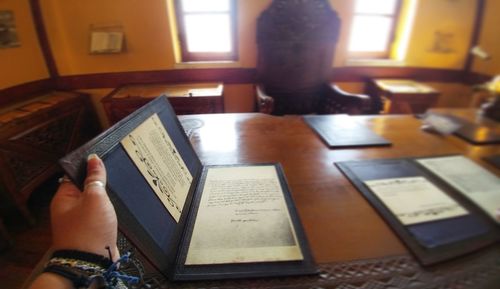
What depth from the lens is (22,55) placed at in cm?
203

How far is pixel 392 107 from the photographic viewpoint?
228cm

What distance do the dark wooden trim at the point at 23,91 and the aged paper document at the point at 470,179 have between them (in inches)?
109

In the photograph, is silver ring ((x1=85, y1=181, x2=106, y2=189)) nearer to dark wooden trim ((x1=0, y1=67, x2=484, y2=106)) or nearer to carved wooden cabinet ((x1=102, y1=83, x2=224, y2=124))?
carved wooden cabinet ((x1=102, y1=83, x2=224, y2=124))

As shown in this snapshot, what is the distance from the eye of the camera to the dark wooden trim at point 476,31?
97.1 inches

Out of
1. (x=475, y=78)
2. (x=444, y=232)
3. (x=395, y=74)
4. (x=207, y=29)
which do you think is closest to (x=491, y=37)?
(x=475, y=78)

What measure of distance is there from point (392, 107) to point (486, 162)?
154cm

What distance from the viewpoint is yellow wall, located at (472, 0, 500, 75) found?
7.84ft

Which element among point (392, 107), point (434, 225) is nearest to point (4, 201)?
point (434, 225)

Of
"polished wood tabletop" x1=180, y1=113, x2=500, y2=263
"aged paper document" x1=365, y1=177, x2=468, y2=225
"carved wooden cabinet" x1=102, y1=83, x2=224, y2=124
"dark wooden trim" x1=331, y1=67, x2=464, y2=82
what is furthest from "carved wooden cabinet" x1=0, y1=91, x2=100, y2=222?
"dark wooden trim" x1=331, y1=67, x2=464, y2=82

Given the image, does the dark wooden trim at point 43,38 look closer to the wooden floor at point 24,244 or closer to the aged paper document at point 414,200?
the wooden floor at point 24,244

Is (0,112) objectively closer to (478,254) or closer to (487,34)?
(478,254)

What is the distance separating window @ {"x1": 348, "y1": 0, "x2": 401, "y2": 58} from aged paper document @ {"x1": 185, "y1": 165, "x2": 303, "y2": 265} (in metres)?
2.36

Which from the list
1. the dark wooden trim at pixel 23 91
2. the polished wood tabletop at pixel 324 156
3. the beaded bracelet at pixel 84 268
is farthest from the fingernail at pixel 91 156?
the dark wooden trim at pixel 23 91

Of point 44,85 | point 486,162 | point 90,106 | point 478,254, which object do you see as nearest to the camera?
point 478,254
